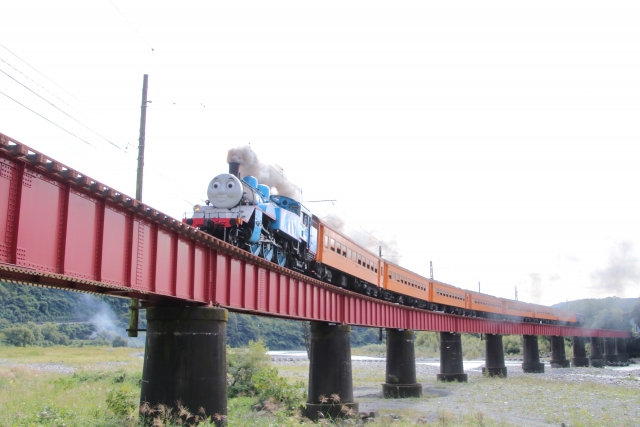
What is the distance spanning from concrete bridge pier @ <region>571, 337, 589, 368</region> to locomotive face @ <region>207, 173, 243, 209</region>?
76.2 m

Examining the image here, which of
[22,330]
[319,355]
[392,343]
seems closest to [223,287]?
[319,355]

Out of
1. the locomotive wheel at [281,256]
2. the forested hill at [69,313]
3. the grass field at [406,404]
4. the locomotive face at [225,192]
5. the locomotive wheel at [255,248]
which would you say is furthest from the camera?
the forested hill at [69,313]

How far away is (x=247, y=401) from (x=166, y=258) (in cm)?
1957

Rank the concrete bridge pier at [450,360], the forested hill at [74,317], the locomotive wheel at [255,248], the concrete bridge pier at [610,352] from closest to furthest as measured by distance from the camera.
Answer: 1. the locomotive wheel at [255,248]
2. the concrete bridge pier at [450,360]
3. the concrete bridge pier at [610,352]
4. the forested hill at [74,317]

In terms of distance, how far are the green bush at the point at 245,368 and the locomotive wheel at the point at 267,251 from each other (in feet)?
47.6

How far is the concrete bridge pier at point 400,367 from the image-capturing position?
3675 cm

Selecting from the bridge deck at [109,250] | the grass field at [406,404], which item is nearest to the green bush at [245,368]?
the grass field at [406,404]

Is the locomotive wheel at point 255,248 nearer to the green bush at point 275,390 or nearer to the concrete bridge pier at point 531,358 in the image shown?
the green bush at point 275,390

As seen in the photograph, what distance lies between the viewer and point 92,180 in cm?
1148

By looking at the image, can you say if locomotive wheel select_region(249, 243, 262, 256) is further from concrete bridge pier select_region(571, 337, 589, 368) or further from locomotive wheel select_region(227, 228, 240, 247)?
concrete bridge pier select_region(571, 337, 589, 368)

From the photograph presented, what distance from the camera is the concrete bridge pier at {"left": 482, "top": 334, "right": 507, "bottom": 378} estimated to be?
54203mm

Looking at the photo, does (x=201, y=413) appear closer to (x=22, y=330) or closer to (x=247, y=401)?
(x=247, y=401)

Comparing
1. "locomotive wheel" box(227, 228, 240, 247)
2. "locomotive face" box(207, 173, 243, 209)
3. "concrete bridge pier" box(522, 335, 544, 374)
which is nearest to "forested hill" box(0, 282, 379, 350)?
"concrete bridge pier" box(522, 335, 544, 374)

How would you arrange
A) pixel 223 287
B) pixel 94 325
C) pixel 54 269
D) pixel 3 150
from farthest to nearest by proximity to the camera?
pixel 94 325 < pixel 223 287 < pixel 54 269 < pixel 3 150
